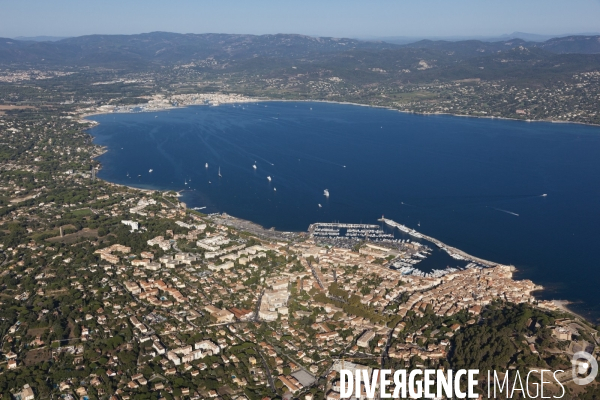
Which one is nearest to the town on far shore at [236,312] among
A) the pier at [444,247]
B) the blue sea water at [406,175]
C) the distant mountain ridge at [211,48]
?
the pier at [444,247]

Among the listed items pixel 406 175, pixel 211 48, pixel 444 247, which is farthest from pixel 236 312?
pixel 211 48

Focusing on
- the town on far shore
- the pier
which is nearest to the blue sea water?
the pier

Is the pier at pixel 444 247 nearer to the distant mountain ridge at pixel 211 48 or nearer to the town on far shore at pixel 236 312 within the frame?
the town on far shore at pixel 236 312

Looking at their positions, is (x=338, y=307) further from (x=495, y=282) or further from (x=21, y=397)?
(x=21, y=397)

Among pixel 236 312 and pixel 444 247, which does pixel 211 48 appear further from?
pixel 236 312

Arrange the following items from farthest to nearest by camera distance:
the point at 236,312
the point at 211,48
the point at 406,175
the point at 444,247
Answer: the point at 211,48 < the point at 406,175 < the point at 444,247 < the point at 236,312

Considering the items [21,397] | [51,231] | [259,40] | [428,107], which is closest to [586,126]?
[428,107]
